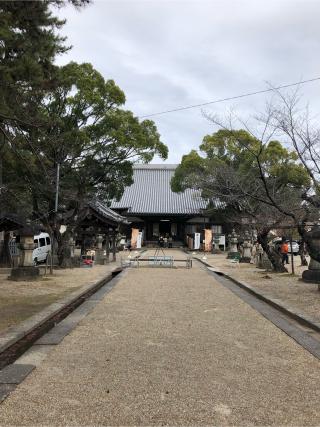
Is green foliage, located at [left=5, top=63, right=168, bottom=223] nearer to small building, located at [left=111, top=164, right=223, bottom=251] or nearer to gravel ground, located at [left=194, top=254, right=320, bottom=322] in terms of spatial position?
gravel ground, located at [left=194, top=254, right=320, bottom=322]

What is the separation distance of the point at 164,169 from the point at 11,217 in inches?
1613

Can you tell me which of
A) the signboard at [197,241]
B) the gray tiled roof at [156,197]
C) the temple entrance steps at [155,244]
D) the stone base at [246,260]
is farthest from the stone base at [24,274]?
the temple entrance steps at [155,244]

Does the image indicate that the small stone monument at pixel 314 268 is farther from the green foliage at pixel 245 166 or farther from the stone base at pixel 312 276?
the green foliage at pixel 245 166

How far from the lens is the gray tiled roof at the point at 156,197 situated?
4866 cm

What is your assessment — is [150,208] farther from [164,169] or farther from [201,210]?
[164,169]

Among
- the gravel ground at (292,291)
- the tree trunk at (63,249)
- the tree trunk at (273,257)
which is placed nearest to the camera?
the gravel ground at (292,291)

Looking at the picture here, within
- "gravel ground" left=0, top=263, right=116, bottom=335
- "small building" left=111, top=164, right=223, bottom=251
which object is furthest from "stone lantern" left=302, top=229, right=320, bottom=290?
"small building" left=111, top=164, right=223, bottom=251

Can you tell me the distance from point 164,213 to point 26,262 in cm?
3321

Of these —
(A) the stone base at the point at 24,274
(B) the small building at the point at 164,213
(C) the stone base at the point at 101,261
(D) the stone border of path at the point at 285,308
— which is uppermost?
(B) the small building at the point at 164,213

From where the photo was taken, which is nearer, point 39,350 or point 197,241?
point 39,350

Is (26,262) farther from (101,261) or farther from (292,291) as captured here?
(101,261)

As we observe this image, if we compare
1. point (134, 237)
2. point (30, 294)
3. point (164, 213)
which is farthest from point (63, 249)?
point (164, 213)

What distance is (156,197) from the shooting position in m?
52.0

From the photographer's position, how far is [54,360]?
5.70 metres
